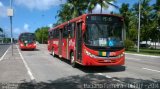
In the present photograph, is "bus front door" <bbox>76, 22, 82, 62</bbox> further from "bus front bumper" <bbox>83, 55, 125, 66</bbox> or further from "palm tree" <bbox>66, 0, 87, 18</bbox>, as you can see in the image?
"palm tree" <bbox>66, 0, 87, 18</bbox>

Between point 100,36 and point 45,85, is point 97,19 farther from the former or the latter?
point 45,85

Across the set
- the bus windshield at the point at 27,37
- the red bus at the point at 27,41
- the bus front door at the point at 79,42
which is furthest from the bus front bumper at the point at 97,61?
the bus windshield at the point at 27,37

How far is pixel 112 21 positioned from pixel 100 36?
1.15m

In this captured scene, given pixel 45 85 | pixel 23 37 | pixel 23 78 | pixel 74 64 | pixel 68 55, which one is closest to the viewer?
pixel 45 85

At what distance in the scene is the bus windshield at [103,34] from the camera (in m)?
16.1

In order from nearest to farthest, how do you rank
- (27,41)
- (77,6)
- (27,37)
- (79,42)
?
(79,42) → (27,41) → (27,37) → (77,6)

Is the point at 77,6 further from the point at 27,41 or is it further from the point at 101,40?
the point at 101,40

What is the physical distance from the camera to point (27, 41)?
45531 millimetres

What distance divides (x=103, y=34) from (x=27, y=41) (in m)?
30.6

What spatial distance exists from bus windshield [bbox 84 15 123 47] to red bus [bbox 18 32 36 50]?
29892 millimetres

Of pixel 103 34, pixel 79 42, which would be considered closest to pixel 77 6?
pixel 79 42

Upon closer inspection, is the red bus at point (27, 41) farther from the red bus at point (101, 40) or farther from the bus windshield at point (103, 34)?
the bus windshield at point (103, 34)

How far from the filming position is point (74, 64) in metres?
18.6

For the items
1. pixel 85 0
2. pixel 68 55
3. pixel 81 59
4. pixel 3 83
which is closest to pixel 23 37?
pixel 85 0
